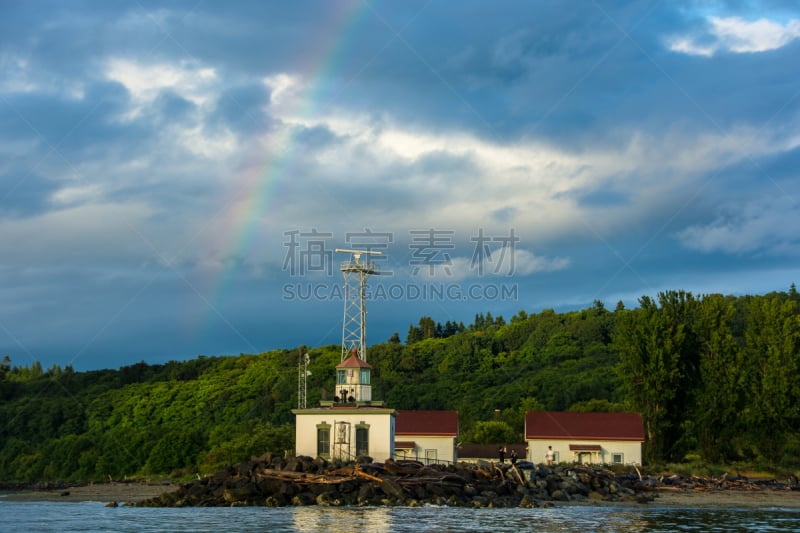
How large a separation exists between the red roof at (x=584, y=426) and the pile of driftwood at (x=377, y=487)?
13.1 meters

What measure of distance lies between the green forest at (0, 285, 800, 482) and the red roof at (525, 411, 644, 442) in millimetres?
3053

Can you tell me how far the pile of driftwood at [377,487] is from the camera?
3803cm

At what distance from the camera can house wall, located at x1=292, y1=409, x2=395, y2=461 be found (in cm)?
4316

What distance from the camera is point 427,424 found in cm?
5569

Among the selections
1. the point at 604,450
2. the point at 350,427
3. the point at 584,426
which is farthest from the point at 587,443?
the point at 350,427

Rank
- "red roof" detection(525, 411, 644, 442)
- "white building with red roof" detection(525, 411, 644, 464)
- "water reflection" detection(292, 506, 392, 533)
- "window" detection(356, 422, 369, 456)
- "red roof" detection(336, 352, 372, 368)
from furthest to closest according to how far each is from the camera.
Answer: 1. "red roof" detection(525, 411, 644, 442)
2. "white building with red roof" detection(525, 411, 644, 464)
3. "red roof" detection(336, 352, 372, 368)
4. "window" detection(356, 422, 369, 456)
5. "water reflection" detection(292, 506, 392, 533)

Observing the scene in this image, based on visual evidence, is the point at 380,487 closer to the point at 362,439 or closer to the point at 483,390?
the point at 362,439

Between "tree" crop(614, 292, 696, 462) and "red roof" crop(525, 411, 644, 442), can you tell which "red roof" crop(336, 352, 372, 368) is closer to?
"red roof" crop(525, 411, 644, 442)

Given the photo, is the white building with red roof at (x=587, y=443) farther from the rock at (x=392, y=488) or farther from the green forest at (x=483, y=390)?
the rock at (x=392, y=488)

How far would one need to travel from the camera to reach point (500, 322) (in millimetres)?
141125

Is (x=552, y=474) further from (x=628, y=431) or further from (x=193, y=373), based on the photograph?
(x=193, y=373)

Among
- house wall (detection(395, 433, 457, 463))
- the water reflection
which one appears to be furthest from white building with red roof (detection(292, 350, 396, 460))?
house wall (detection(395, 433, 457, 463))

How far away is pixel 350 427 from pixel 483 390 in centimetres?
4891

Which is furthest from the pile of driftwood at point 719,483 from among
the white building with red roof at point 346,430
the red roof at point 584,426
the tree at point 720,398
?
the white building with red roof at point 346,430
